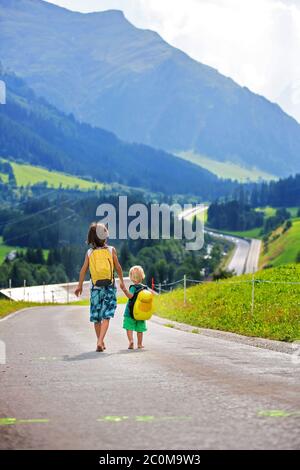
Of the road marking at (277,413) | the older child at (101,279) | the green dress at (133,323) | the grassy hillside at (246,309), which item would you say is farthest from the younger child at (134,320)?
the road marking at (277,413)

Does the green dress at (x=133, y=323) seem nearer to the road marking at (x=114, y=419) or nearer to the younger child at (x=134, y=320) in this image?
the younger child at (x=134, y=320)

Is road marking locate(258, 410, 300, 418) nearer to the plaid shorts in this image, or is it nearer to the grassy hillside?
the plaid shorts

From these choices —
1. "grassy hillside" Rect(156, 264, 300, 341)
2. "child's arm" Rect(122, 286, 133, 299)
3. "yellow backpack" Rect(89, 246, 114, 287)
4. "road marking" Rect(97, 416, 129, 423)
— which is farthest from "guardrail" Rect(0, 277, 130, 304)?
"road marking" Rect(97, 416, 129, 423)

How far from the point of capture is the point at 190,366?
45.8 ft

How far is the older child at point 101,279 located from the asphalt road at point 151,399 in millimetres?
725

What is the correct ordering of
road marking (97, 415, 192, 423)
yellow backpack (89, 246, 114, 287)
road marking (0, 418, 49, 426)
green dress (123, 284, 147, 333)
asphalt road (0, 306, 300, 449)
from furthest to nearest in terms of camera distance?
green dress (123, 284, 147, 333)
yellow backpack (89, 246, 114, 287)
road marking (0, 418, 49, 426)
road marking (97, 415, 192, 423)
asphalt road (0, 306, 300, 449)

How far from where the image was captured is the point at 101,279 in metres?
17.2

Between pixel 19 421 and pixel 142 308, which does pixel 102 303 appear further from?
pixel 19 421

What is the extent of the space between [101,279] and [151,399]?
744 centimetres

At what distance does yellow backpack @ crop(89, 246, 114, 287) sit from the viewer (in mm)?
17219

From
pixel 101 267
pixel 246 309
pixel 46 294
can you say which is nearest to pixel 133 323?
pixel 101 267
